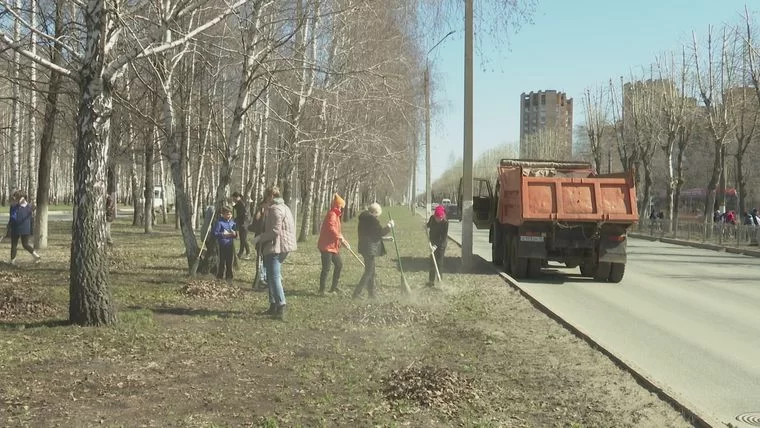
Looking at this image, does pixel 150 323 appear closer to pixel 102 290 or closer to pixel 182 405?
pixel 102 290

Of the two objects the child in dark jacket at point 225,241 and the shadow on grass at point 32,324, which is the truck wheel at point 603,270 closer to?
the child in dark jacket at point 225,241

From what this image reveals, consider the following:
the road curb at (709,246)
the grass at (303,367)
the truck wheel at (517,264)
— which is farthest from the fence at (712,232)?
the grass at (303,367)

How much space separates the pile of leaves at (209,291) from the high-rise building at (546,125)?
6336 centimetres

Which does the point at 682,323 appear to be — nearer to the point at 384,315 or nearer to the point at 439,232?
the point at 384,315

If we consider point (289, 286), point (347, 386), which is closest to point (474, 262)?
point (289, 286)

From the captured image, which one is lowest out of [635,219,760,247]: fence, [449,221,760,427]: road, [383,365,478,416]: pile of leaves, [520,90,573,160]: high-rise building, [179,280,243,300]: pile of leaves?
[449,221,760,427]: road

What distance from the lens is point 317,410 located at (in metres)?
5.09

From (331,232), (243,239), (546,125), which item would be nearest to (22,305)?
(331,232)

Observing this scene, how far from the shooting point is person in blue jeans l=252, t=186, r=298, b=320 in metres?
8.94

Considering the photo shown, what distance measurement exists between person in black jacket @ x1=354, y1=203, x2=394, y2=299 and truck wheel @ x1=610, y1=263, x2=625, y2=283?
6588 mm

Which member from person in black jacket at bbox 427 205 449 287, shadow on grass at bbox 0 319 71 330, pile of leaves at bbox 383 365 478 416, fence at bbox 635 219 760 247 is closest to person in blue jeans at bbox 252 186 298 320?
shadow on grass at bbox 0 319 71 330

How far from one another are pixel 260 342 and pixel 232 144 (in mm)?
6137

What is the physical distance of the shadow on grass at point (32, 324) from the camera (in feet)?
25.2

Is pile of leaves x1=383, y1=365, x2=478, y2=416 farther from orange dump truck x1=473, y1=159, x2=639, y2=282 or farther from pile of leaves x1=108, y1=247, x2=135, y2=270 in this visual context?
pile of leaves x1=108, y1=247, x2=135, y2=270
